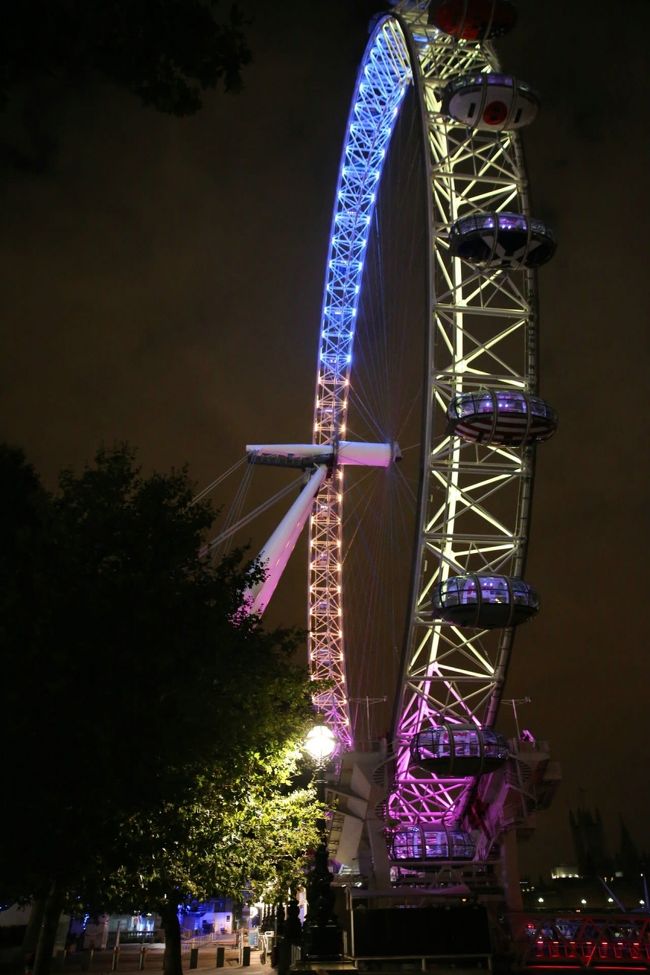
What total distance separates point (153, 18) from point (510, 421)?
22675 mm

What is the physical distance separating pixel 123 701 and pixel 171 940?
7825 mm

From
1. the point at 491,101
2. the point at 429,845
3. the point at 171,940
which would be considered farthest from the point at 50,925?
the point at 491,101

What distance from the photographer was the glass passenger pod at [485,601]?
26.7 metres

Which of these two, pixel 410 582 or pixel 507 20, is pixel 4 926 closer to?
pixel 410 582

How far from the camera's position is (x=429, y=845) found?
2962 centimetres

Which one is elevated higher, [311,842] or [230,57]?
[230,57]

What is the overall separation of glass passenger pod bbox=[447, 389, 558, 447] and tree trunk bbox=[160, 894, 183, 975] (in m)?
16.9

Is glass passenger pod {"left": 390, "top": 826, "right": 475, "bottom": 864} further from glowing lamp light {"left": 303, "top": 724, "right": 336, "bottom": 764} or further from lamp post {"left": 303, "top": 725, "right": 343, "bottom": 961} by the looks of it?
glowing lamp light {"left": 303, "top": 724, "right": 336, "bottom": 764}

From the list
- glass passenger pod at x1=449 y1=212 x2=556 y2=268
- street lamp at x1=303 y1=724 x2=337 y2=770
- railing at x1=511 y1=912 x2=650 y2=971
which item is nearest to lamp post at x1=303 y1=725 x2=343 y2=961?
street lamp at x1=303 y1=724 x2=337 y2=770

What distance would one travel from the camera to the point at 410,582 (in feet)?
100

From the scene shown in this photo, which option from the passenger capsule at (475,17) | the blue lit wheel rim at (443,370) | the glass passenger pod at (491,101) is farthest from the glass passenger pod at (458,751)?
the passenger capsule at (475,17)

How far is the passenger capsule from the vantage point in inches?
1134

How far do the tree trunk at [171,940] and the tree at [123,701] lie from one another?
104 centimetres

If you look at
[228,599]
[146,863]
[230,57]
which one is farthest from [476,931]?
[230,57]
